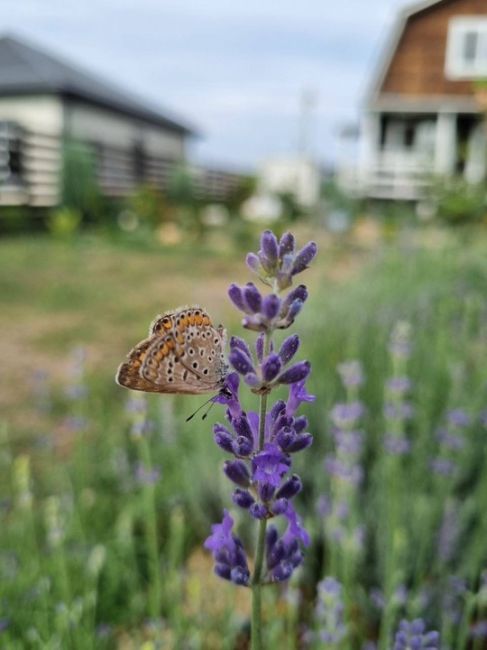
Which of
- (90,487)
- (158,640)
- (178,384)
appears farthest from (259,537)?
(90,487)

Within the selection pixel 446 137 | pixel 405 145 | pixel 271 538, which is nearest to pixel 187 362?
pixel 271 538

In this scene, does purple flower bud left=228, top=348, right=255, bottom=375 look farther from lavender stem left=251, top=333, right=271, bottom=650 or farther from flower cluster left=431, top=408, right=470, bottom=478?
flower cluster left=431, top=408, right=470, bottom=478

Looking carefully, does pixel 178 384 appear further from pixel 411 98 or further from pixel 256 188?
pixel 256 188

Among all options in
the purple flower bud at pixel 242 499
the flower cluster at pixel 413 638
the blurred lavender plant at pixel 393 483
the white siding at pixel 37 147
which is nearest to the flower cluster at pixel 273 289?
the purple flower bud at pixel 242 499

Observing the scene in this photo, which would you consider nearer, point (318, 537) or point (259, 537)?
point (259, 537)

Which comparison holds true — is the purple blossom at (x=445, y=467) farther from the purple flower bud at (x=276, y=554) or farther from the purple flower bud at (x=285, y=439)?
the purple flower bud at (x=285, y=439)
